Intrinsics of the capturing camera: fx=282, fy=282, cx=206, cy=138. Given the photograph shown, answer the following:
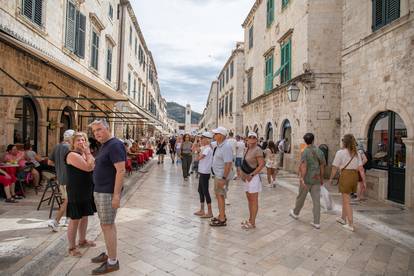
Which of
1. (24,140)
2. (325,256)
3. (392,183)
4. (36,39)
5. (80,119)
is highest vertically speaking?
(36,39)

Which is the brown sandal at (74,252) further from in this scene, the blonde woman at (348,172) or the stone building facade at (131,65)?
the stone building facade at (131,65)

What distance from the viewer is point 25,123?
8.05 meters

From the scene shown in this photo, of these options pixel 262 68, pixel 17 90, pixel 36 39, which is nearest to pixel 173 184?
pixel 17 90

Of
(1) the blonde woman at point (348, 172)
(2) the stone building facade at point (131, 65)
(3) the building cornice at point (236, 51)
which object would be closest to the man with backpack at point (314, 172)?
(1) the blonde woman at point (348, 172)

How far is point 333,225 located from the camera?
536cm

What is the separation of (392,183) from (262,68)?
39.8ft

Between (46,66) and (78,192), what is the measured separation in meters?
6.43

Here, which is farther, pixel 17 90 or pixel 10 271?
pixel 17 90

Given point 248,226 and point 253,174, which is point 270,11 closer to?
point 253,174

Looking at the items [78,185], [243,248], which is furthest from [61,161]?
[243,248]

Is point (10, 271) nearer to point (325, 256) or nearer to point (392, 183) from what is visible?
point (325, 256)

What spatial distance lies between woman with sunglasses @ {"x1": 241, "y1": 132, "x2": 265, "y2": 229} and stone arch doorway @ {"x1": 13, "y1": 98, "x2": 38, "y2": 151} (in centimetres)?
616

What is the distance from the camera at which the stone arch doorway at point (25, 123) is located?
771 centimetres

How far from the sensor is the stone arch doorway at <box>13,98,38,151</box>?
771cm
